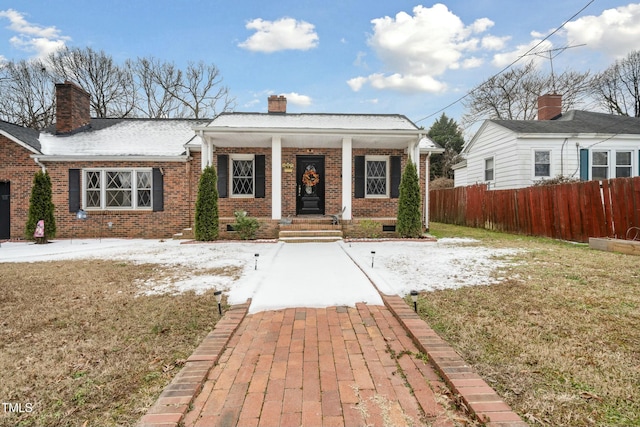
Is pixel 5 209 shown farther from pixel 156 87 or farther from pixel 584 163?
pixel 584 163

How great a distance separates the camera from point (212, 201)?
29.6ft

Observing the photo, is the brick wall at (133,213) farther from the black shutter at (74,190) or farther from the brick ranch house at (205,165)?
the black shutter at (74,190)

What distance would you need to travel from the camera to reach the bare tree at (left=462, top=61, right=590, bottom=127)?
75.4 feet

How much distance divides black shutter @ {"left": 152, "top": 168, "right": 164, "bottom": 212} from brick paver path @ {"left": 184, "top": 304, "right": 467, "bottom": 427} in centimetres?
919

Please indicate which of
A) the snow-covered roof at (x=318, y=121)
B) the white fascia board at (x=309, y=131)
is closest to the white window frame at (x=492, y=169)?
the snow-covered roof at (x=318, y=121)

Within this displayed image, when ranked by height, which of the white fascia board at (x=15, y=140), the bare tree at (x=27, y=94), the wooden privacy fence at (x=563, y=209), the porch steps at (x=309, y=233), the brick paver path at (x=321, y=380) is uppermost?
the bare tree at (x=27, y=94)

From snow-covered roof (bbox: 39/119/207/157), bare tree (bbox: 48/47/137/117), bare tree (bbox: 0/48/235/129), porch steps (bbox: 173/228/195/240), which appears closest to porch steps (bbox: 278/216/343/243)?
porch steps (bbox: 173/228/195/240)

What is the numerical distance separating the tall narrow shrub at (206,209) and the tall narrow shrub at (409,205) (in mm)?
5303

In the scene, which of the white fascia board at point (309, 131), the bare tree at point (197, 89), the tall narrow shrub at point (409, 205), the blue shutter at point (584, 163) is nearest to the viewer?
the tall narrow shrub at point (409, 205)

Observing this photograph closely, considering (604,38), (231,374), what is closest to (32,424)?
(231,374)

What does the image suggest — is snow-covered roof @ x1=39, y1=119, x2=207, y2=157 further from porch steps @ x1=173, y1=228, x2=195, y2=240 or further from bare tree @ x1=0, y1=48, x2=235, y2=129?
bare tree @ x1=0, y1=48, x2=235, y2=129

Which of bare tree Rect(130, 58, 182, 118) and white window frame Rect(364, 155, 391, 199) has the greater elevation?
bare tree Rect(130, 58, 182, 118)

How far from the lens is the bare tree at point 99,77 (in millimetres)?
22469

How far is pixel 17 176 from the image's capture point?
1052 cm
